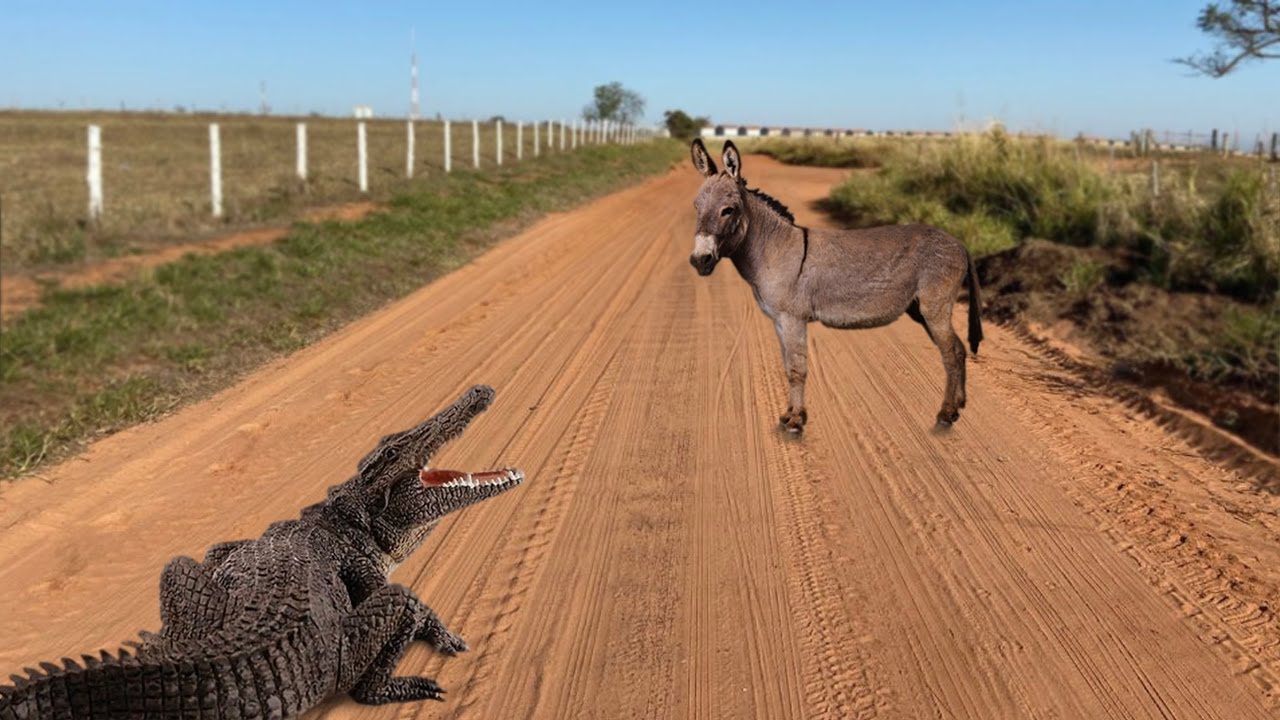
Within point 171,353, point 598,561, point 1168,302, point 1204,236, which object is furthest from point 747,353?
point 1204,236

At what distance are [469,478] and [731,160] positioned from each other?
1614 mm

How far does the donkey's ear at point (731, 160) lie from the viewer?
→ 3.55 metres

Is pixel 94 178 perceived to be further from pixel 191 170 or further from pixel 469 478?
pixel 191 170

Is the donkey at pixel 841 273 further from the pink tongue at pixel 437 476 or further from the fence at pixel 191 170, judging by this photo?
the fence at pixel 191 170

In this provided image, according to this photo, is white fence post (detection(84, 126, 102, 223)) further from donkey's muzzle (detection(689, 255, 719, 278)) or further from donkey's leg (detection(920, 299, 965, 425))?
donkey's leg (detection(920, 299, 965, 425))

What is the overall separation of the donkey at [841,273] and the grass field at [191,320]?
17.9ft

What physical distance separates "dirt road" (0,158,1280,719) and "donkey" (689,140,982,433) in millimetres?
1172

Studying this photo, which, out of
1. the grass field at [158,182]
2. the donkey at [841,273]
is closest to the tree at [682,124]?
the donkey at [841,273]

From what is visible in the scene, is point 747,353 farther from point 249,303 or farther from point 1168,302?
point 249,303

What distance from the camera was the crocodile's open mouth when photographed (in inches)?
139

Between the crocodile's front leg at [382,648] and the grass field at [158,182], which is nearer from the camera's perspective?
the crocodile's front leg at [382,648]

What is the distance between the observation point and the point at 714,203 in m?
3.71

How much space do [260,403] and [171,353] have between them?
6.98ft

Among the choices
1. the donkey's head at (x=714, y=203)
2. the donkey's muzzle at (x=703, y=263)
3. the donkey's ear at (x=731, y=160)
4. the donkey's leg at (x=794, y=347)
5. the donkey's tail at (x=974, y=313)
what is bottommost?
the donkey's leg at (x=794, y=347)
